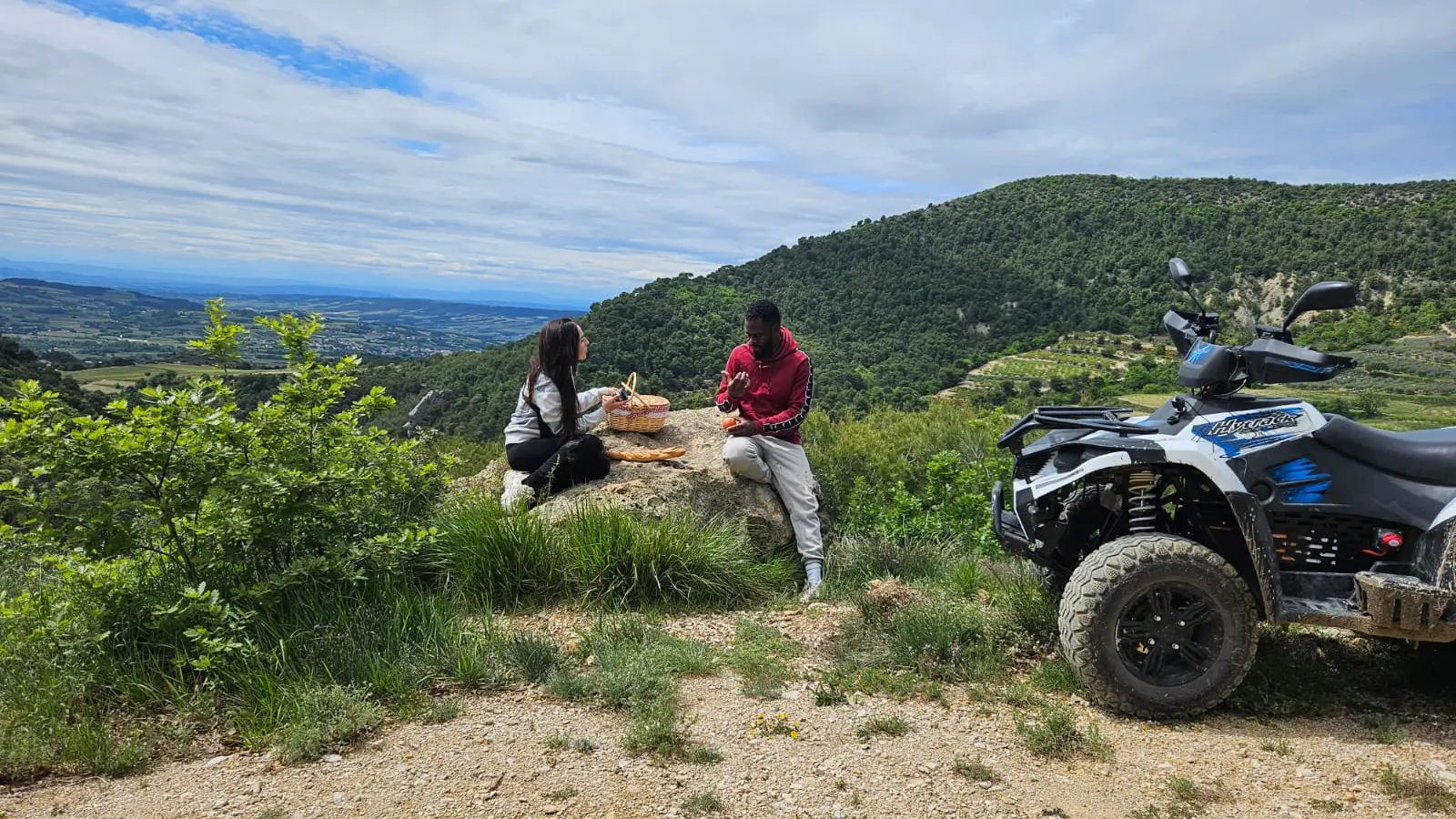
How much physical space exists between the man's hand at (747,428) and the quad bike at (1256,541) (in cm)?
281

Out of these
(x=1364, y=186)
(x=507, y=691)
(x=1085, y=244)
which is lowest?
(x=507, y=691)

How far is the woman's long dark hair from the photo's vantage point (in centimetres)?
596

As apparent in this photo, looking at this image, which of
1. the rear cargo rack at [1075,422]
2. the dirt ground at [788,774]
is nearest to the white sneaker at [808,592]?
the dirt ground at [788,774]

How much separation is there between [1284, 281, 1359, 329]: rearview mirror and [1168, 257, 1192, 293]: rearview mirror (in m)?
0.54

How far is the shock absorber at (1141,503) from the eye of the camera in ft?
12.8

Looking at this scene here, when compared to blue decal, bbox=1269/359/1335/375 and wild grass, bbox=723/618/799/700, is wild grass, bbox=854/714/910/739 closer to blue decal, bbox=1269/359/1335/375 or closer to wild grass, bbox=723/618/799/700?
wild grass, bbox=723/618/799/700

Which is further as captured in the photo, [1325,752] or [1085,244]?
[1085,244]

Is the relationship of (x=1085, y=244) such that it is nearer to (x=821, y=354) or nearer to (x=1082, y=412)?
(x=821, y=354)

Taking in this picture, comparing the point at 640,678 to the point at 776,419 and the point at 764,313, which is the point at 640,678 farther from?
the point at 764,313

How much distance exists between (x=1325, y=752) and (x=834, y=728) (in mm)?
2084

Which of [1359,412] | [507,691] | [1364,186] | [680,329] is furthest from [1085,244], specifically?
[507,691]

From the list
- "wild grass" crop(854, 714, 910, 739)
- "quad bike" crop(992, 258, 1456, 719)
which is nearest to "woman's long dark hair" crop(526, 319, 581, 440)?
"wild grass" crop(854, 714, 910, 739)

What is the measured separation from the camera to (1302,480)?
12.2ft

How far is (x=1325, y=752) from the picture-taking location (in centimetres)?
341
